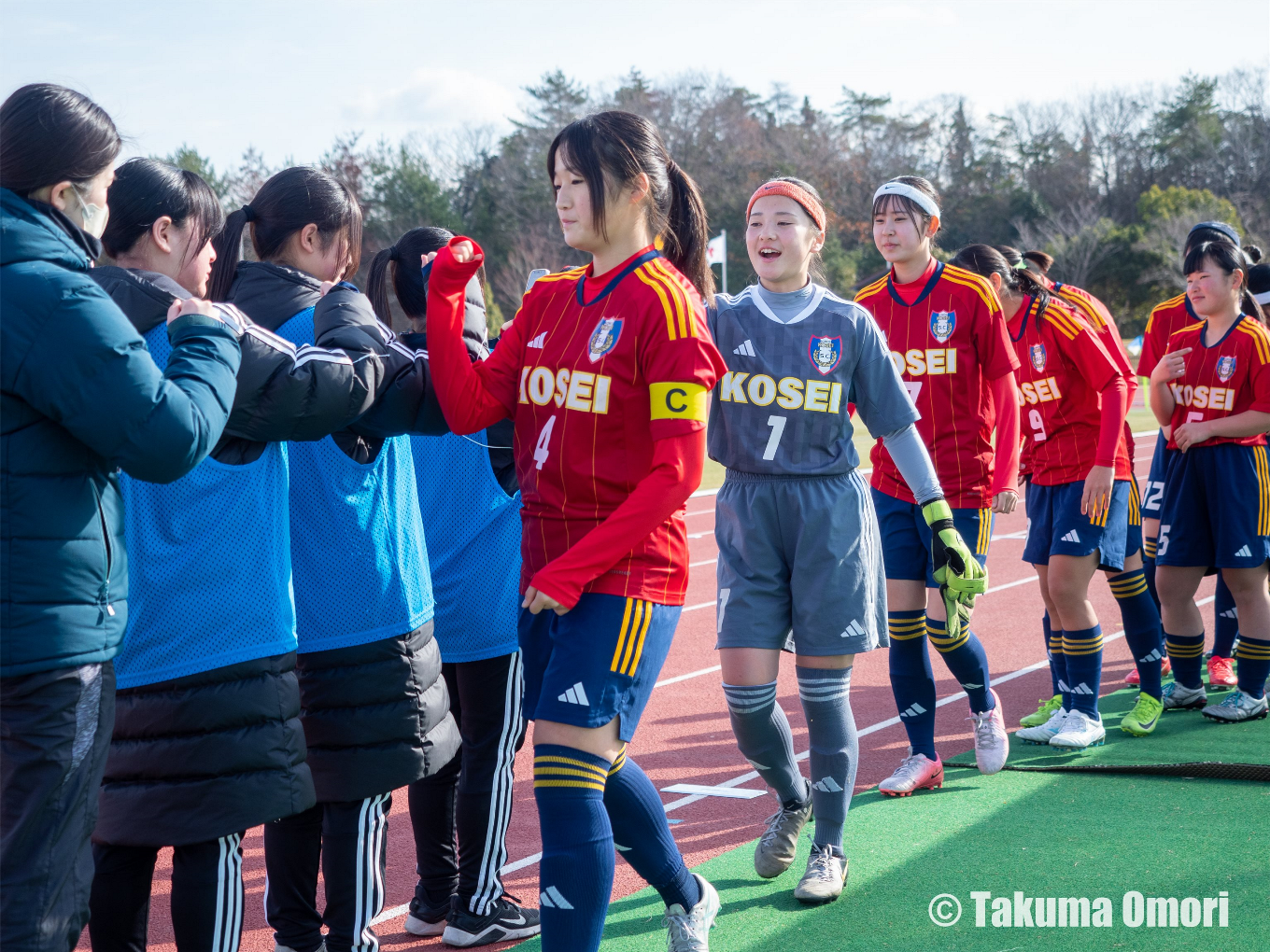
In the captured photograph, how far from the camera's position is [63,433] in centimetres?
205

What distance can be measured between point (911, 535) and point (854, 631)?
1195mm

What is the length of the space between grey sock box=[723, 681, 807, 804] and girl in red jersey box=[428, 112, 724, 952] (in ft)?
3.07

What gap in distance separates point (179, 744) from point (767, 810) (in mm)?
2877

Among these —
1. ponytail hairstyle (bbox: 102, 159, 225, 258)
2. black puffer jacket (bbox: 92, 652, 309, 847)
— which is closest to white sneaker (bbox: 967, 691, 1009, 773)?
black puffer jacket (bbox: 92, 652, 309, 847)

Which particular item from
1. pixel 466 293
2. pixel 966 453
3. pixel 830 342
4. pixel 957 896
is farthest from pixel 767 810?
pixel 466 293

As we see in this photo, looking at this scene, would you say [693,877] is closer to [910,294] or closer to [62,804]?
[62,804]

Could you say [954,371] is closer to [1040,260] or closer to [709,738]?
[1040,260]

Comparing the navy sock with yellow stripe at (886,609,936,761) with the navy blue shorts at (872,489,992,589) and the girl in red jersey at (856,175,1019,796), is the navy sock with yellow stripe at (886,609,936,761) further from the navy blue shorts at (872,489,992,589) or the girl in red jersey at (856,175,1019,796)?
the navy blue shorts at (872,489,992,589)

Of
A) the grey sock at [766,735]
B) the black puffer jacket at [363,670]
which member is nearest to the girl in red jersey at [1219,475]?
the grey sock at [766,735]

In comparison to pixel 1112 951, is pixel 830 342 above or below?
above

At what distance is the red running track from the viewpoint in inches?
156

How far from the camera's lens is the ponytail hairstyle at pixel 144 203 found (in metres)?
2.53

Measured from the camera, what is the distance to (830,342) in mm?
3789

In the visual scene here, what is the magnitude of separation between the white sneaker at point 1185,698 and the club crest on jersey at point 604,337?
4553mm
